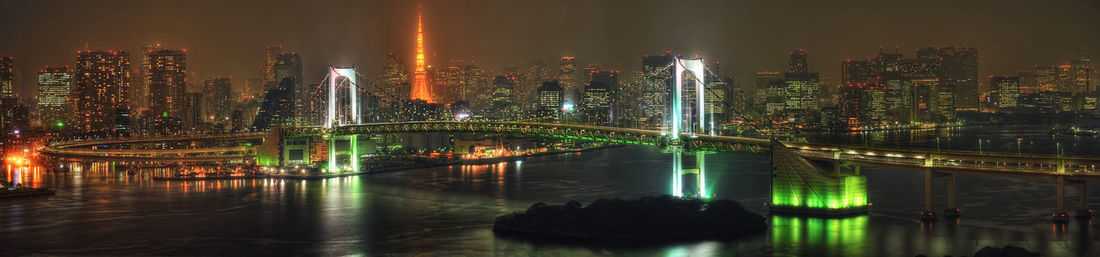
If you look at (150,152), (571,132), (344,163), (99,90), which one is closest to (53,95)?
(99,90)

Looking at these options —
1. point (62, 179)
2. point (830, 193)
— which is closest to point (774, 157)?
point (830, 193)

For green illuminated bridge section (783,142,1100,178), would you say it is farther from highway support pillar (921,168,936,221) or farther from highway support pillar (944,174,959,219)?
highway support pillar (944,174,959,219)

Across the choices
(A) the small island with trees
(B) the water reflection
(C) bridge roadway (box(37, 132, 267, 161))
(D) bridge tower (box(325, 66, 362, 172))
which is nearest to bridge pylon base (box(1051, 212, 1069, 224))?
(B) the water reflection

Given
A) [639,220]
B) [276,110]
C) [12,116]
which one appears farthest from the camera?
[276,110]

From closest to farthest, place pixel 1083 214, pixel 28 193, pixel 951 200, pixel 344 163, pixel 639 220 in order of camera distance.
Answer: pixel 639 220 → pixel 1083 214 → pixel 951 200 → pixel 28 193 → pixel 344 163

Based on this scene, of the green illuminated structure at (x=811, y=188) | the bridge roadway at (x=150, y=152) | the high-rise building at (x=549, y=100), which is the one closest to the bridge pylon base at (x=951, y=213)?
the green illuminated structure at (x=811, y=188)

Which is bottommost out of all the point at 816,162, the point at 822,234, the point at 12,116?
the point at 822,234

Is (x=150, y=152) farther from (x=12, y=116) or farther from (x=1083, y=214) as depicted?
(x=1083, y=214)
